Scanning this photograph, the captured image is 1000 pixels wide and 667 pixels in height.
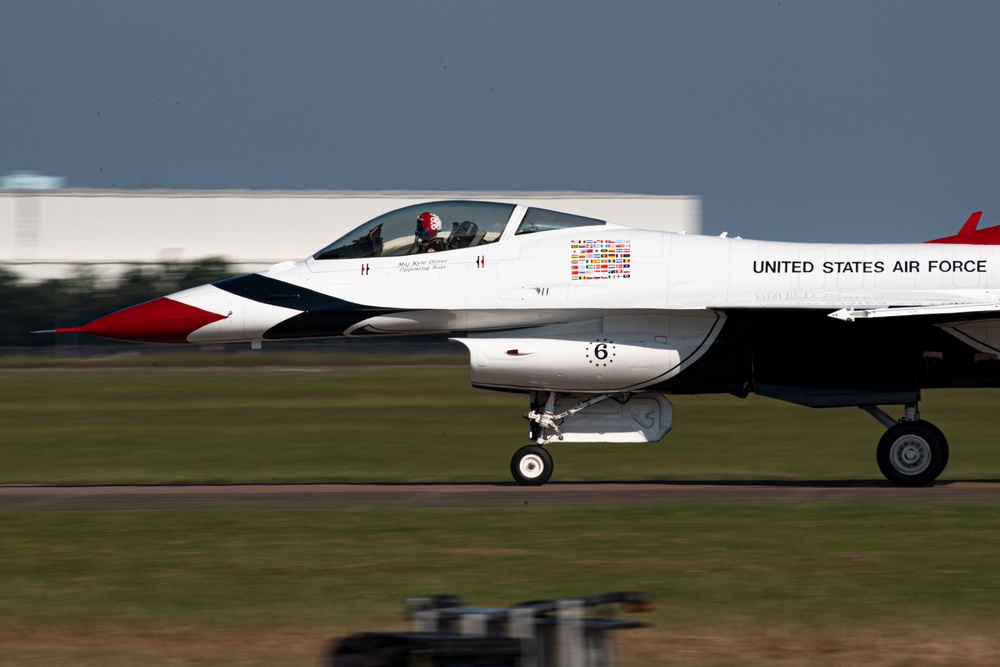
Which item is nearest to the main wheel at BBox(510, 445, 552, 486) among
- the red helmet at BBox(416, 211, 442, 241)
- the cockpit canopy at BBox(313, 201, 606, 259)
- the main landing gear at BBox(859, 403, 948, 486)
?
the cockpit canopy at BBox(313, 201, 606, 259)

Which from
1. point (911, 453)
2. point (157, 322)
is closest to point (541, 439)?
point (911, 453)

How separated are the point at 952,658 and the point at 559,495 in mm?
7303

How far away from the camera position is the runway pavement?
13.6 metres

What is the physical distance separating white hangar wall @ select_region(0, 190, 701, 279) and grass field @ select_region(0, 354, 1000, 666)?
150ft

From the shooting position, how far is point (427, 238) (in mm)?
15148

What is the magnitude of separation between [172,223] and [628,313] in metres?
54.5

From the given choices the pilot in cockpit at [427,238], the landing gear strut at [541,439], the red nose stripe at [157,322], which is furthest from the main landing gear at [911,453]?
the red nose stripe at [157,322]

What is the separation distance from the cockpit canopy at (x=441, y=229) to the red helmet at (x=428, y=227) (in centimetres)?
1

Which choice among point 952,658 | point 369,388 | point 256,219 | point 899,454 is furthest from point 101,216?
point 952,658

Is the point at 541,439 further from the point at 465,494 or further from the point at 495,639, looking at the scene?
the point at 495,639

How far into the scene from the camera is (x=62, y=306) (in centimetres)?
5878

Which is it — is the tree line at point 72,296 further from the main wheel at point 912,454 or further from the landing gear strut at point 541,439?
the main wheel at point 912,454

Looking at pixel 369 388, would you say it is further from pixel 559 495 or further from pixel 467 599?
pixel 467 599

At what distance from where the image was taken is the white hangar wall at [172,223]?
65.2m
